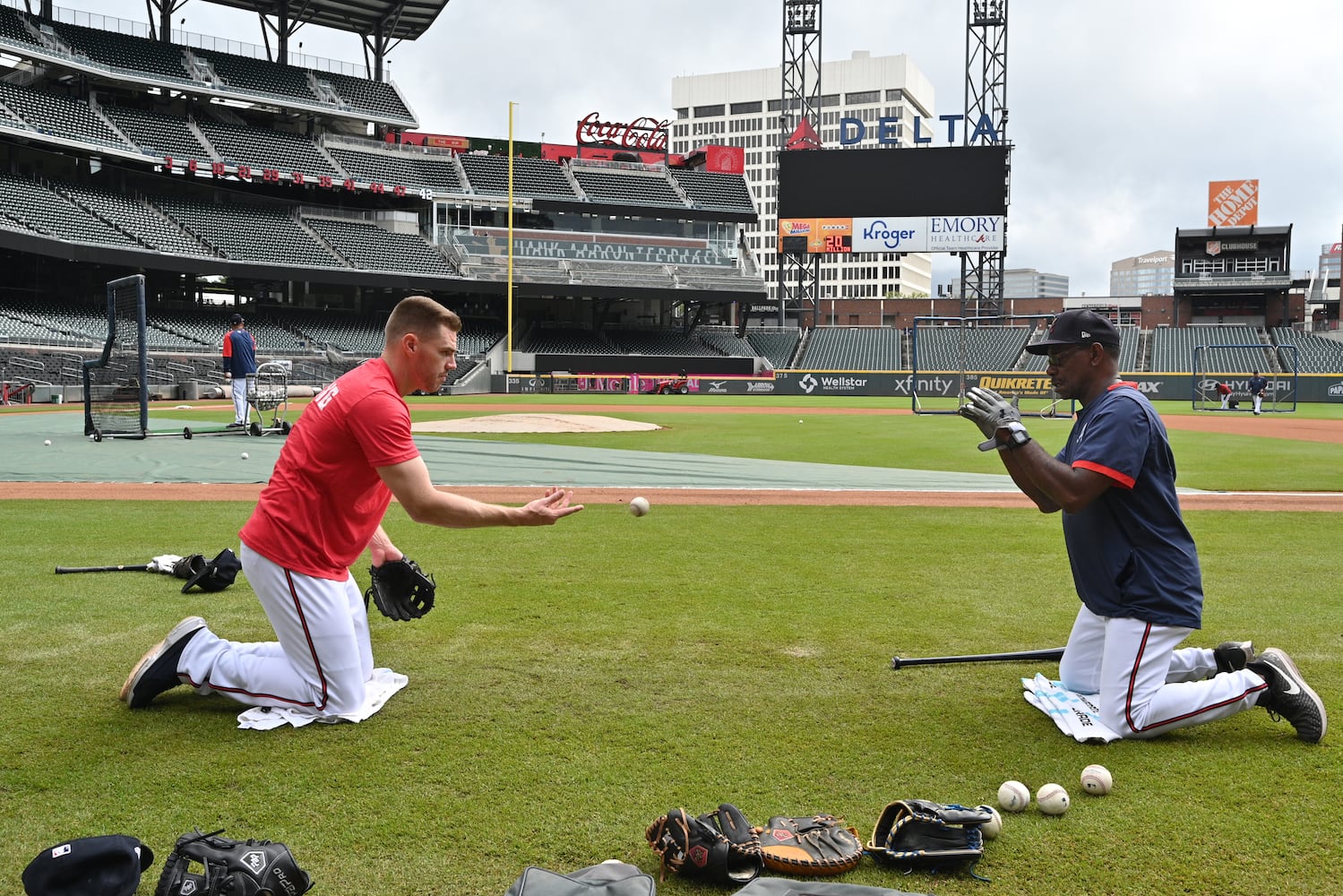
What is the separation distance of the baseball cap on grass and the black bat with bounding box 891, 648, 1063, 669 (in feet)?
11.8

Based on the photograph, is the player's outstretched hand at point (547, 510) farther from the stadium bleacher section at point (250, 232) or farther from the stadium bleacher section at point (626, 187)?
the stadium bleacher section at point (626, 187)

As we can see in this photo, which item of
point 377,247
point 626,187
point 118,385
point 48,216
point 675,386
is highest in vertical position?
point 626,187

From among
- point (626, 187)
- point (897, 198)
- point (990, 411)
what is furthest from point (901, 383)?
point (990, 411)

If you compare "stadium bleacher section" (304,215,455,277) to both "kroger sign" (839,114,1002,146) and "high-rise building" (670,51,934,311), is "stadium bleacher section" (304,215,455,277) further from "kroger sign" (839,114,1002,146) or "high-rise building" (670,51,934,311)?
"high-rise building" (670,51,934,311)

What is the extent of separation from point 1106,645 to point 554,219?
201ft

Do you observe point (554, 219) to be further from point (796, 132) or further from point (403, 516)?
point (403, 516)

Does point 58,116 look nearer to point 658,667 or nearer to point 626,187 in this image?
point 626,187

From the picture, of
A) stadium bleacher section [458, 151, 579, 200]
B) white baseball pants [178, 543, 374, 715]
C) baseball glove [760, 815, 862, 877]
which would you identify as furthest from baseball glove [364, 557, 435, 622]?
stadium bleacher section [458, 151, 579, 200]

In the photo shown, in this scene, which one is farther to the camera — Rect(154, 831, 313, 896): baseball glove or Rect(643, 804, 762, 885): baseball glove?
Rect(643, 804, 762, 885): baseball glove

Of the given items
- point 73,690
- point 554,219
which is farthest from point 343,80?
point 73,690

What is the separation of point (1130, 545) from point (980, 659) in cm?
124

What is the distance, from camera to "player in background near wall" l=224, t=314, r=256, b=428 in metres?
17.9

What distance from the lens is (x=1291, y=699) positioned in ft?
13.7

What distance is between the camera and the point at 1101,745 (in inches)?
165
